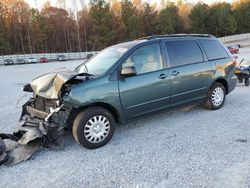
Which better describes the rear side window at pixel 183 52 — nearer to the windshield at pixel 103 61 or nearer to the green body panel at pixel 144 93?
the green body panel at pixel 144 93

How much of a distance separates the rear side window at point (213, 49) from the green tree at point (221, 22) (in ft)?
214

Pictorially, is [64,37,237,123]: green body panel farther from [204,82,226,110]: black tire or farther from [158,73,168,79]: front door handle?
[204,82,226,110]: black tire

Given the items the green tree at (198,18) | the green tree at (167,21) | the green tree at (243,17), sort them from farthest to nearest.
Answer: the green tree at (243,17)
the green tree at (198,18)
the green tree at (167,21)

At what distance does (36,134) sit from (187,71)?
305 centimetres

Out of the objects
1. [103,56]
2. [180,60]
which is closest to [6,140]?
[103,56]

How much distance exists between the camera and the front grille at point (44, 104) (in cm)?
400

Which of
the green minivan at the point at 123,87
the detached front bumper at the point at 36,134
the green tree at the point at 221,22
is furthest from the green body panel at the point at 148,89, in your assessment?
the green tree at the point at 221,22

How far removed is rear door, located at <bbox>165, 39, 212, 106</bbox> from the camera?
4664mm

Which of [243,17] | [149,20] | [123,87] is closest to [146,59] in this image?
[123,87]

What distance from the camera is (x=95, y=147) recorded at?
12.8 feet

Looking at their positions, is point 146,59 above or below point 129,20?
below

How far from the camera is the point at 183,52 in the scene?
4.88 meters

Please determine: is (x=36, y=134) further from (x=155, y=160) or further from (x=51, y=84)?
(x=155, y=160)

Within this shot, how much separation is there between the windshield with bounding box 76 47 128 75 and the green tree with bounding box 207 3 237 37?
67.2 m
